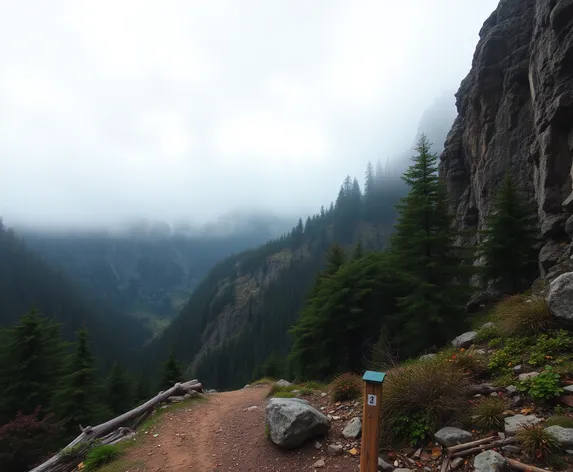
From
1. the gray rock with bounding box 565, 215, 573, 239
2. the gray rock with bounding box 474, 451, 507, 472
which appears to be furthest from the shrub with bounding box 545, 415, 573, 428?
the gray rock with bounding box 565, 215, 573, 239

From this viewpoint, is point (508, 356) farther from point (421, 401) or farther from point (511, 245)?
point (511, 245)

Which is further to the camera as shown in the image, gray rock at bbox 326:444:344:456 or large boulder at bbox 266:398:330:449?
large boulder at bbox 266:398:330:449

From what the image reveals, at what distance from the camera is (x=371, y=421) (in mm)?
4773

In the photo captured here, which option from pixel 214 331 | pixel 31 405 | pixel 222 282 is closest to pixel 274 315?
pixel 214 331

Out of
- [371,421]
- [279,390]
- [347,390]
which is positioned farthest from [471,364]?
[279,390]

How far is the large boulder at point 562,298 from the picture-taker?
7836 mm

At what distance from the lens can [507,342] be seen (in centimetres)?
872

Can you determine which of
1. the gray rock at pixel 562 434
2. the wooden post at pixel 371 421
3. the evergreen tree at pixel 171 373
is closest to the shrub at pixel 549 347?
the gray rock at pixel 562 434

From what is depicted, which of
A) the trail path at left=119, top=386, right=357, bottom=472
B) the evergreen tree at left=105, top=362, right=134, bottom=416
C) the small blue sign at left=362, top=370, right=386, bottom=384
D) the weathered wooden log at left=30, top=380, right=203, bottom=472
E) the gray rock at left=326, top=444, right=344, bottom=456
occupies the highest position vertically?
the small blue sign at left=362, top=370, right=386, bottom=384

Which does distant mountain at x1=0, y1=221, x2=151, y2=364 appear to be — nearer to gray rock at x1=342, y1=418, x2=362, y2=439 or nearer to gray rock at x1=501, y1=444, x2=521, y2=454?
gray rock at x1=342, y1=418, x2=362, y2=439

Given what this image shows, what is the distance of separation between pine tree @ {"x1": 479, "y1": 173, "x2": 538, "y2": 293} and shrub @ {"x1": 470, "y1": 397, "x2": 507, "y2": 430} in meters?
17.0

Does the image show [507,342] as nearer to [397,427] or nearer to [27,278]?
[397,427]

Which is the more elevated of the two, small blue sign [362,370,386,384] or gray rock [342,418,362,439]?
small blue sign [362,370,386,384]

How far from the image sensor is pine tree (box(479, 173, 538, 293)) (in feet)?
67.6
